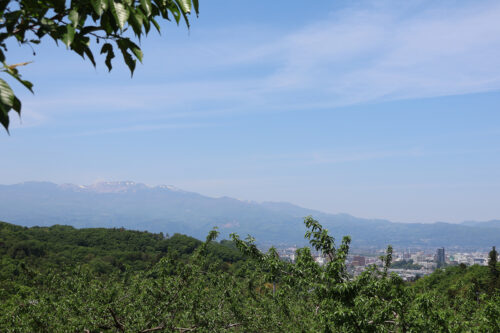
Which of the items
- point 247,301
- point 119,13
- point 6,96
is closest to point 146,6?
point 119,13

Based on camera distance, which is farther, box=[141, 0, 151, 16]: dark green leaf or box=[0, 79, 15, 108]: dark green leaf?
box=[141, 0, 151, 16]: dark green leaf

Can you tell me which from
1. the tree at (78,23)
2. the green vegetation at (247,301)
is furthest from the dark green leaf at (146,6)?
the green vegetation at (247,301)

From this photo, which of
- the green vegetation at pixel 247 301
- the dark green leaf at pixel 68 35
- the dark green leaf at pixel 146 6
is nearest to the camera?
the dark green leaf at pixel 68 35

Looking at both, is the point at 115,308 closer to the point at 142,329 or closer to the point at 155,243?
the point at 142,329

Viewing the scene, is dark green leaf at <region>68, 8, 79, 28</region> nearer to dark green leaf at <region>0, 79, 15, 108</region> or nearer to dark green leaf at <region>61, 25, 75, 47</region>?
dark green leaf at <region>61, 25, 75, 47</region>

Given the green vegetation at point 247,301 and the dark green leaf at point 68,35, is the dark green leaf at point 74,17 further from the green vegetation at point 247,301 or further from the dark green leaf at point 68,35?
the green vegetation at point 247,301

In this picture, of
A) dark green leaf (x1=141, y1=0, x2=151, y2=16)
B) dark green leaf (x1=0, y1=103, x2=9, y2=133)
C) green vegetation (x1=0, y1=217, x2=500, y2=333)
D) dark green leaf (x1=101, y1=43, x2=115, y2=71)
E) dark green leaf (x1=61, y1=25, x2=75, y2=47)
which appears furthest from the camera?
green vegetation (x1=0, y1=217, x2=500, y2=333)

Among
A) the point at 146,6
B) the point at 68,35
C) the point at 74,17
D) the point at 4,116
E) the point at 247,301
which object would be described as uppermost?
the point at 146,6

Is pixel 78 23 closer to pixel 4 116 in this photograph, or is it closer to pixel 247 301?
pixel 4 116

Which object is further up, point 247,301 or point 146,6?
point 146,6

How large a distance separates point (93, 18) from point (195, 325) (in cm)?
1398

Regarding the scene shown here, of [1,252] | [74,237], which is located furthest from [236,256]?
[1,252]

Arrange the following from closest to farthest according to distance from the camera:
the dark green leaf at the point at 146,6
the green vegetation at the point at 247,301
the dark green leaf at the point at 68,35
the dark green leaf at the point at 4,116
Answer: the dark green leaf at the point at 4,116 < the dark green leaf at the point at 68,35 < the dark green leaf at the point at 146,6 < the green vegetation at the point at 247,301

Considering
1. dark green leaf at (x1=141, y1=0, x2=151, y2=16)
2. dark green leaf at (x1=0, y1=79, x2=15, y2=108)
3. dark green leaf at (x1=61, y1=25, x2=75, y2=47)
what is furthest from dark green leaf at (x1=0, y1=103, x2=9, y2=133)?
dark green leaf at (x1=141, y1=0, x2=151, y2=16)
